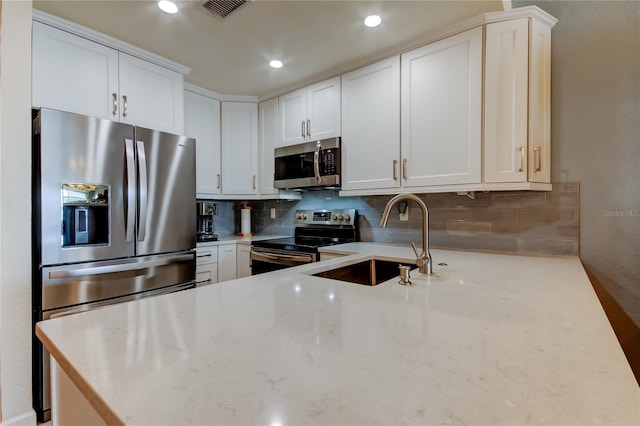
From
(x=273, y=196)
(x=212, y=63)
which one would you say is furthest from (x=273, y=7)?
(x=273, y=196)

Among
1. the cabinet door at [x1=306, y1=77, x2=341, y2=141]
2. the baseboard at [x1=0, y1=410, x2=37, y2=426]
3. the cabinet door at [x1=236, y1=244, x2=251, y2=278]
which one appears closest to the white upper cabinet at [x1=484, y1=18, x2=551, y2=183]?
the cabinet door at [x1=306, y1=77, x2=341, y2=141]

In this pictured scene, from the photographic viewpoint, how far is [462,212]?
221cm

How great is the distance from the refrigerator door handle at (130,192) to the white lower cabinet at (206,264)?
721 mm

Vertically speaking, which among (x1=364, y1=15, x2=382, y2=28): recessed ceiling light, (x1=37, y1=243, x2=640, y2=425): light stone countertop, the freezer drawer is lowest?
the freezer drawer

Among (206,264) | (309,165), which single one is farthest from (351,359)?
(206,264)

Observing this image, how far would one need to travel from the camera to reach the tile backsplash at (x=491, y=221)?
1.86 meters

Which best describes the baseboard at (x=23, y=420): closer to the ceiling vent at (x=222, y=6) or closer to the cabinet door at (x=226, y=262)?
the cabinet door at (x=226, y=262)

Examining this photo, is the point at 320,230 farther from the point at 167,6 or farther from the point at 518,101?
the point at 167,6

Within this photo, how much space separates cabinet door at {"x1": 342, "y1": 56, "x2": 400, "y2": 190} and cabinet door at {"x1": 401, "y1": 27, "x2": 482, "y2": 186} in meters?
0.08

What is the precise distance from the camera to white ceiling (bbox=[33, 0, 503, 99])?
68.5 inches

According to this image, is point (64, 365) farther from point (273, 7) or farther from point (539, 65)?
point (539, 65)

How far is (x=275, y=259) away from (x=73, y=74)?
5.98 ft

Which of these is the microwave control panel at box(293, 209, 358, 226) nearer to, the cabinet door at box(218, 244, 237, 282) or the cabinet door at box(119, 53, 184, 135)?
the cabinet door at box(218, 244, 237, 282)

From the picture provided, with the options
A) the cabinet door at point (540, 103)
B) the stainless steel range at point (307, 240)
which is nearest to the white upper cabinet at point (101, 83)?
the stainless steel range at point (307, 240)
